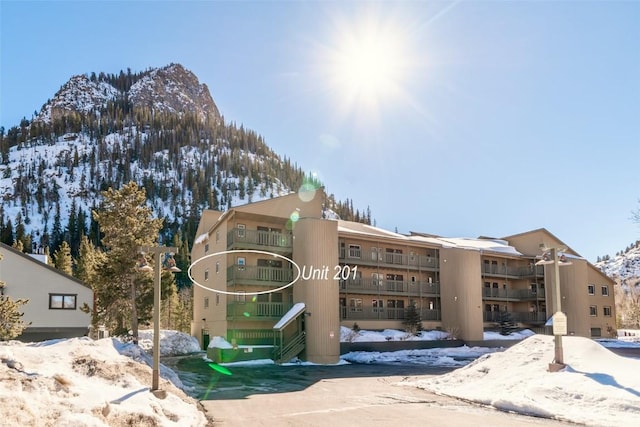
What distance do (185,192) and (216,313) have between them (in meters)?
161

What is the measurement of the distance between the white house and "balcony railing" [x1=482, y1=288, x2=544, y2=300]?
104 feet

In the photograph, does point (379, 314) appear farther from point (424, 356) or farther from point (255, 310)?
point (255, 310)

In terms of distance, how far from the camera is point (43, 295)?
1330 inches

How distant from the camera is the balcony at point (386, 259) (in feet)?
128

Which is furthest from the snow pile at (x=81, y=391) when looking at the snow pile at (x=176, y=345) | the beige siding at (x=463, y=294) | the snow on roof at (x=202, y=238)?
the beige siding at (x=463, y=294)

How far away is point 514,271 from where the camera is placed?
47.7 meters

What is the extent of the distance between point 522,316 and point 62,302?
36.9 metres

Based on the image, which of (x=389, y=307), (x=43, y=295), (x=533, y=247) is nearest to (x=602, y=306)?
(x=533, y=247)

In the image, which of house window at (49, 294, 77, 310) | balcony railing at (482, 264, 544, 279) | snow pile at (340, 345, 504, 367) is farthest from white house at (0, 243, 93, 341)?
balcony railing at (482, 264, 544, 279)

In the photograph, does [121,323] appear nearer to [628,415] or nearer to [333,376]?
[333,376]

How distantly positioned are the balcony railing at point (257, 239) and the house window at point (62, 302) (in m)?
10.9

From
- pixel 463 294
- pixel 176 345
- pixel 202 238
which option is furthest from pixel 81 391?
pixel 176 345

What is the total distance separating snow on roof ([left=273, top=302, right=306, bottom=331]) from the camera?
30.9 m

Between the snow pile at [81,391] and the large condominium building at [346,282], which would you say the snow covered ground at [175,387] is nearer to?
the snow pile at [81,391]
